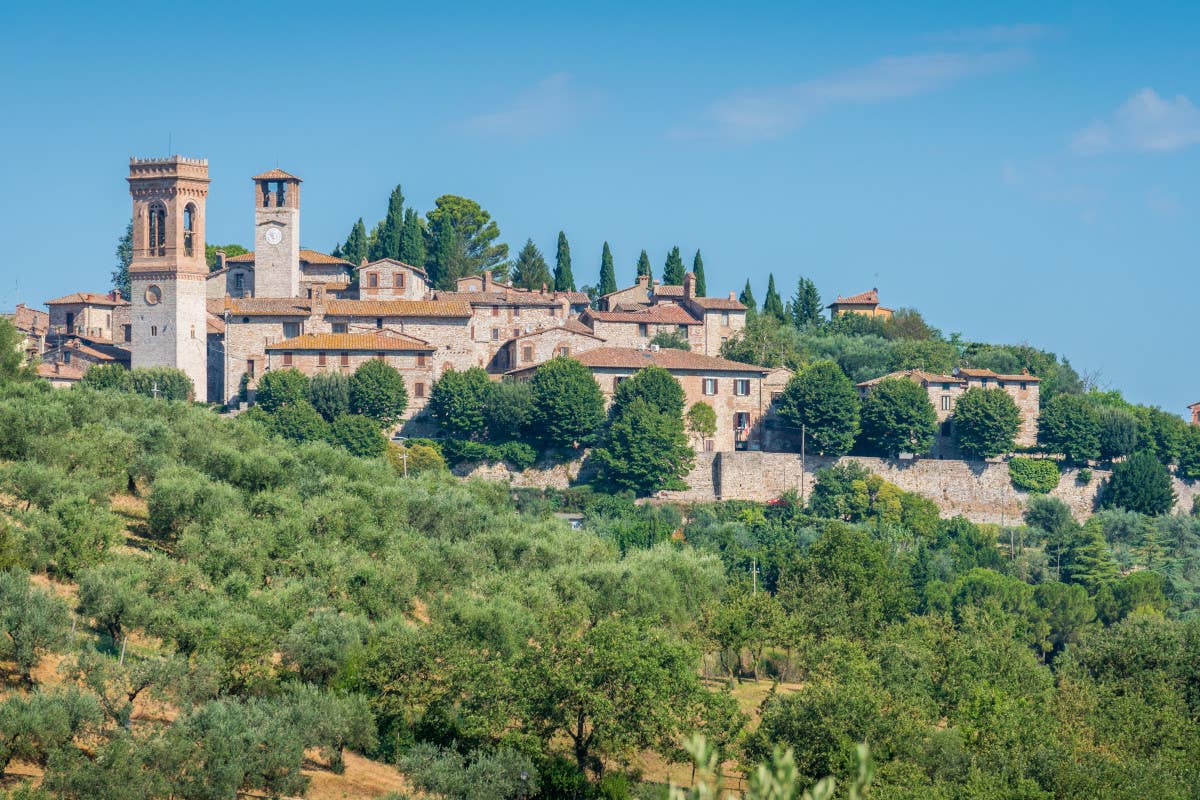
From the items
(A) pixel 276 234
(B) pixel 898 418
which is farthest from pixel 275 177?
(B) pixel 898 418

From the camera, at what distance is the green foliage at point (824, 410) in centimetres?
7375

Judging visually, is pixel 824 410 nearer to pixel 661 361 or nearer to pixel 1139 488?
pixel 661 361

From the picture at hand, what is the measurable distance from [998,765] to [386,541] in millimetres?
16753

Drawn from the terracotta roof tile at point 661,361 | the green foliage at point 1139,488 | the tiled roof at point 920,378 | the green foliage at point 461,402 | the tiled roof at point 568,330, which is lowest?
the green foliage at point 1139,488

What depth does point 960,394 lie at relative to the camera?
77.6 m

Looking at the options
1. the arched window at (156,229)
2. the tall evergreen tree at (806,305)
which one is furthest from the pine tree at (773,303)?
the arched window at (156,229)

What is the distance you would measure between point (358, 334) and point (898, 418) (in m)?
23.7

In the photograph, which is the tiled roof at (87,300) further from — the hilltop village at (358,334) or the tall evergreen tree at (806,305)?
the tall evergreen tree at (806,305)

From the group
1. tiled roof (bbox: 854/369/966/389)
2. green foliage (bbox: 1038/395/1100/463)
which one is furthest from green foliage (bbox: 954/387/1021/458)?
tiled roof (bbox: 854/369/966/389)

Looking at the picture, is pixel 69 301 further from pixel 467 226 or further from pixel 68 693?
pixel 68 693

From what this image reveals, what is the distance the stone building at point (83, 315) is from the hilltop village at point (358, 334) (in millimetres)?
1592

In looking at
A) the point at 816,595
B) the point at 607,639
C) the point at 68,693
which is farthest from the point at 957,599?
the point at 68,693

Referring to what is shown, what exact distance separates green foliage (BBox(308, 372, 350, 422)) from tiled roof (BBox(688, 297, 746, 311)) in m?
19.6

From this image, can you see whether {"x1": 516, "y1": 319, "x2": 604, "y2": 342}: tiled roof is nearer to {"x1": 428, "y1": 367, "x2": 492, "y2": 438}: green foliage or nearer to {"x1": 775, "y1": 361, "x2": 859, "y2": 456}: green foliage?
{"x1": 428, "y1": 367, "x2": 492, "y2": 438}: green foliage
